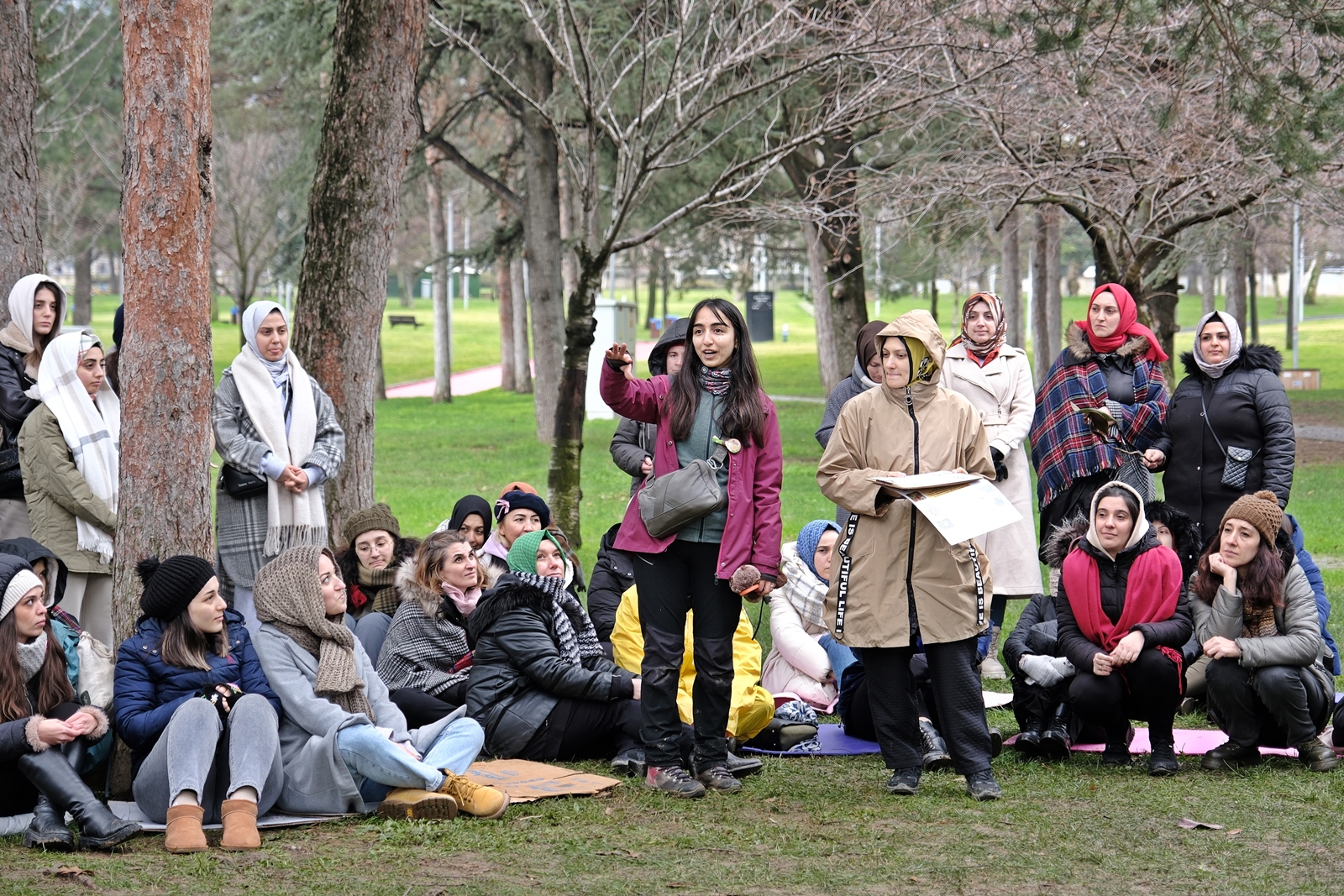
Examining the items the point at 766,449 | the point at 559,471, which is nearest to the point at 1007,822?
the point at 766,449

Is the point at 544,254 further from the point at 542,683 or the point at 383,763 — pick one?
the point at 383,763

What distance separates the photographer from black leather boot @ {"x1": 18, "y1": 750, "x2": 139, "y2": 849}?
4.72m

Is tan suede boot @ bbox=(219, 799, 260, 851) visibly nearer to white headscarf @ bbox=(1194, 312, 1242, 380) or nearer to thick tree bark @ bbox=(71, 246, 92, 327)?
white headscarf @ bbox=(1194, 312, 1242, 380)

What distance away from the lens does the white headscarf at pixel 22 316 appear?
685 centimetres

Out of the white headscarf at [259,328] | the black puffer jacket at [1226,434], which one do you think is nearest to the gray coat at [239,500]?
the white headscarf at [259,328]

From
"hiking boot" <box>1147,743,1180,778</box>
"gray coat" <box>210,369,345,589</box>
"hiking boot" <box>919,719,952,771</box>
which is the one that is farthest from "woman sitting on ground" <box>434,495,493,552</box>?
"hiking boot" <box>1147,743,1180,778</box>

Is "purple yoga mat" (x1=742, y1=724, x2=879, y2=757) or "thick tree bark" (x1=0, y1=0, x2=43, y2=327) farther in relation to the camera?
"thick tree bark" (x1=0, y1=0, x2=43, y2=327)

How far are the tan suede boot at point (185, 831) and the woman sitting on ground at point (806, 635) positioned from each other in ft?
10.0

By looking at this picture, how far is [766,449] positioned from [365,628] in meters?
2.19

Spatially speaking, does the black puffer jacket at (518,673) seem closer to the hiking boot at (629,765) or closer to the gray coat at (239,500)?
the hiking boot at (629,765)

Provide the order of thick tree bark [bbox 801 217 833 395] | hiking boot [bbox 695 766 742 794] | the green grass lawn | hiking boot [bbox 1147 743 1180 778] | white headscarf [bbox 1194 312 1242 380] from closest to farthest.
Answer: the green grass lawn
hiking boot [bbox 695 766 742 794]
hiking boot [bbox 1147 743 1180 778]
white headscarf [bbox 1194 312 1242 380]
thick tree bark [bbox 801 217 833 395]

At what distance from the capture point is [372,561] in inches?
280

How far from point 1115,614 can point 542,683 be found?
2367 mm

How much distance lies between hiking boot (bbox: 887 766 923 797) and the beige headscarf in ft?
6.51
